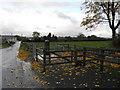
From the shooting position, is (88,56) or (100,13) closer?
(88,56)

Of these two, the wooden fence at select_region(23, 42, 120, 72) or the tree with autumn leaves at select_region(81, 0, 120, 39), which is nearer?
the wooden fence at select_region(23, 42, 120, 72)

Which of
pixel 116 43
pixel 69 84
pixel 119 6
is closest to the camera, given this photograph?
pixel 69 84

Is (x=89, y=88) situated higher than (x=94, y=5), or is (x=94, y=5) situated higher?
(x=94, y=5)

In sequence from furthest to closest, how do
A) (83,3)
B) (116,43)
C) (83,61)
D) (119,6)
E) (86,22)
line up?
A: (83,3) → (86,22) → (119,6) → (83,61) → (116,43)

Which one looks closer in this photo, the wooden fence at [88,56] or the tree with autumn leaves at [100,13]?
the wooden fence at [88,56]

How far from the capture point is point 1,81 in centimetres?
486

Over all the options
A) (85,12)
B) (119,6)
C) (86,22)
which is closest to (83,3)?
(85,12)

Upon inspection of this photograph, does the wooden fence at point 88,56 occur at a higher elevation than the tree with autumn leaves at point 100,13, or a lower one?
lower

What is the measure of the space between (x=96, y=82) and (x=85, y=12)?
13.7 m

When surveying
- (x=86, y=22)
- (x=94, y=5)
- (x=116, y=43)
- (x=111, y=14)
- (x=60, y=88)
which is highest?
(x=94, y=5)

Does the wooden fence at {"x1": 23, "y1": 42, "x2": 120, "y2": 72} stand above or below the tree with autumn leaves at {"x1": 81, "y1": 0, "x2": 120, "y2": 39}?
below

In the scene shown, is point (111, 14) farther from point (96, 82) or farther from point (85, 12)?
point (96, 82)

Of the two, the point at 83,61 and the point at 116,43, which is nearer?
the point at 116,43

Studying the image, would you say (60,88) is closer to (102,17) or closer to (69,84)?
(69,84)
